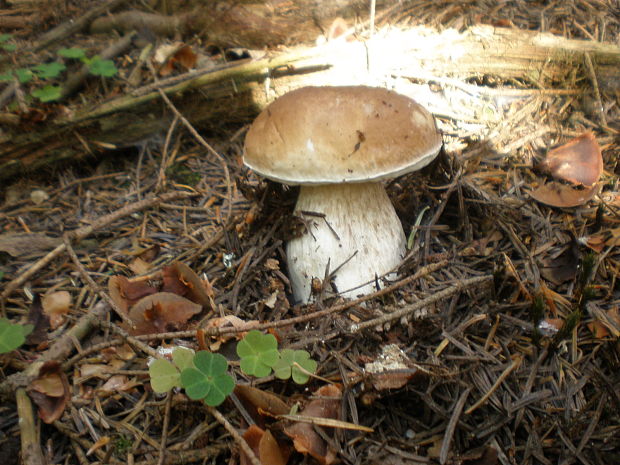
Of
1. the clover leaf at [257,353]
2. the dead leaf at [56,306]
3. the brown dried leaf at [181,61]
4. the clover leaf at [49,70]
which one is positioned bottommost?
the dead leaf at [56,306]

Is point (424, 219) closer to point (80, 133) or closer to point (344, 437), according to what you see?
point (344, 437)

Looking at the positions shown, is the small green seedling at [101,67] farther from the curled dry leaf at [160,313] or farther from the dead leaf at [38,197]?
the curled dry leaf at [160,313]

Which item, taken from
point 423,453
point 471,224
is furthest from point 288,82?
point 423,453

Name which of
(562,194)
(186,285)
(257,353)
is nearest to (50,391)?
(186,285)

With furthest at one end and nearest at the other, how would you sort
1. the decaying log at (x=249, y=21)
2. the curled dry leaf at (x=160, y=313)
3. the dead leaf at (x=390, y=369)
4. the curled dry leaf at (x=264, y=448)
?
1. the decaying log at (x=249, y=21)
2. the curled dry leaf at (x=160, y=313)
3. the dead leaf at (x=390, y=369)
4. the curled dry leaf at (x=264, y=448)

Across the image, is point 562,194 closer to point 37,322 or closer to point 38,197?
point 37,322

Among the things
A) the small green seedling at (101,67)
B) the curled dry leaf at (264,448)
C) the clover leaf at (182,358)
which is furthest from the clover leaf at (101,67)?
the curled dry leaf at (264,448)

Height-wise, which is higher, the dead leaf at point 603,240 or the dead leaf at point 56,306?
the dead leaf at point 603,240
